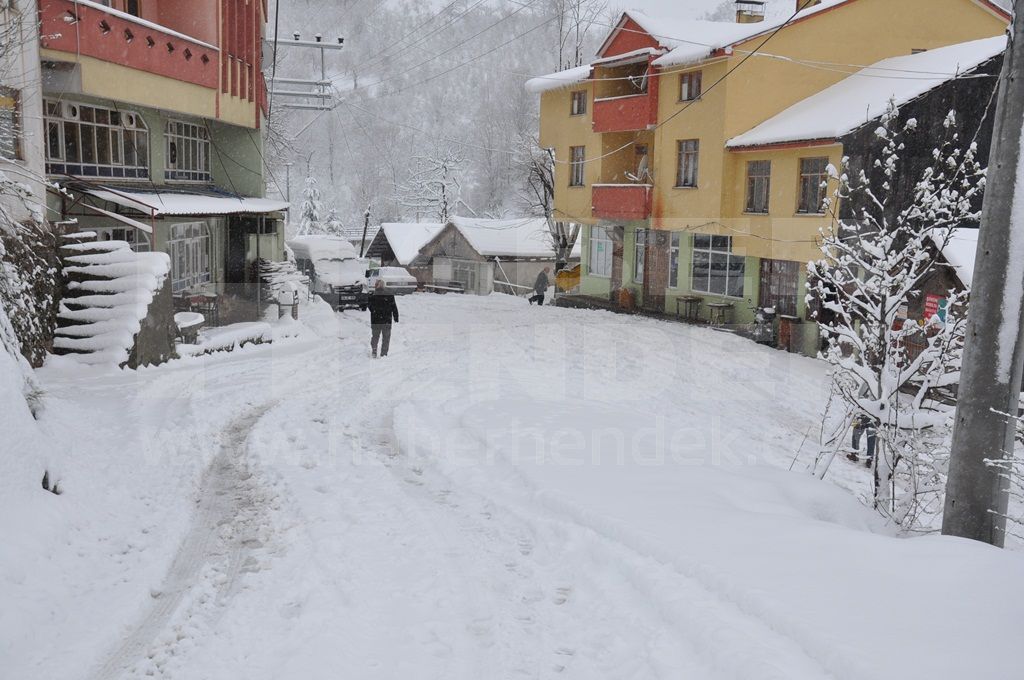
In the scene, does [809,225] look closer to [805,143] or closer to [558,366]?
[805,143]

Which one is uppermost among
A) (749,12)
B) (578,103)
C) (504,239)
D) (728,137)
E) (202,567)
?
(749,12)

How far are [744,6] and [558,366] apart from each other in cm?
1991

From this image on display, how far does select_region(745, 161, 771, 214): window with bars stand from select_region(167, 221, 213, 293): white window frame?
15446 millimetres

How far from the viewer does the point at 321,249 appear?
40000 mm

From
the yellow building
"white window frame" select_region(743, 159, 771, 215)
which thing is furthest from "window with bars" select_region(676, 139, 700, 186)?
"white window frame" select_region(743, 159, 771, 215)

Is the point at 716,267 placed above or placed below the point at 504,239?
below

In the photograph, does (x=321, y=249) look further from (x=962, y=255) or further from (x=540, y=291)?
(x=962, y=255)

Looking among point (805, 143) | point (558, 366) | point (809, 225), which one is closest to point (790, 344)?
point (809, 225)

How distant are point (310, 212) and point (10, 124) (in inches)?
2336

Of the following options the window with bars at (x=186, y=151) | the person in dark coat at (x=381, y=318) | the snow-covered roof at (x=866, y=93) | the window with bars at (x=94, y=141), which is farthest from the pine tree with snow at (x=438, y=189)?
the person in dark coat at (x=381, y=318)

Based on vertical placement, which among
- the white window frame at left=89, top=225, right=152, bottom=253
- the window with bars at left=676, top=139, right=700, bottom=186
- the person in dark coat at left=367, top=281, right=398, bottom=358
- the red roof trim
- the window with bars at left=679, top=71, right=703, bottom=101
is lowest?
the person in dark coat at left=367, top=281, right=398, bottom=358

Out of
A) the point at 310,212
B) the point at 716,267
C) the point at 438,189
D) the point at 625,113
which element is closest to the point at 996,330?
the point at 716,267

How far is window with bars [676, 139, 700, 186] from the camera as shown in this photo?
86.1 feet

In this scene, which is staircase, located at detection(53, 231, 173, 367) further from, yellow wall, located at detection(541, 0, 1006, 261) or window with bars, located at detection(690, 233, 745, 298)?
window with bars, located at detection(690, 233, 745, 298)
